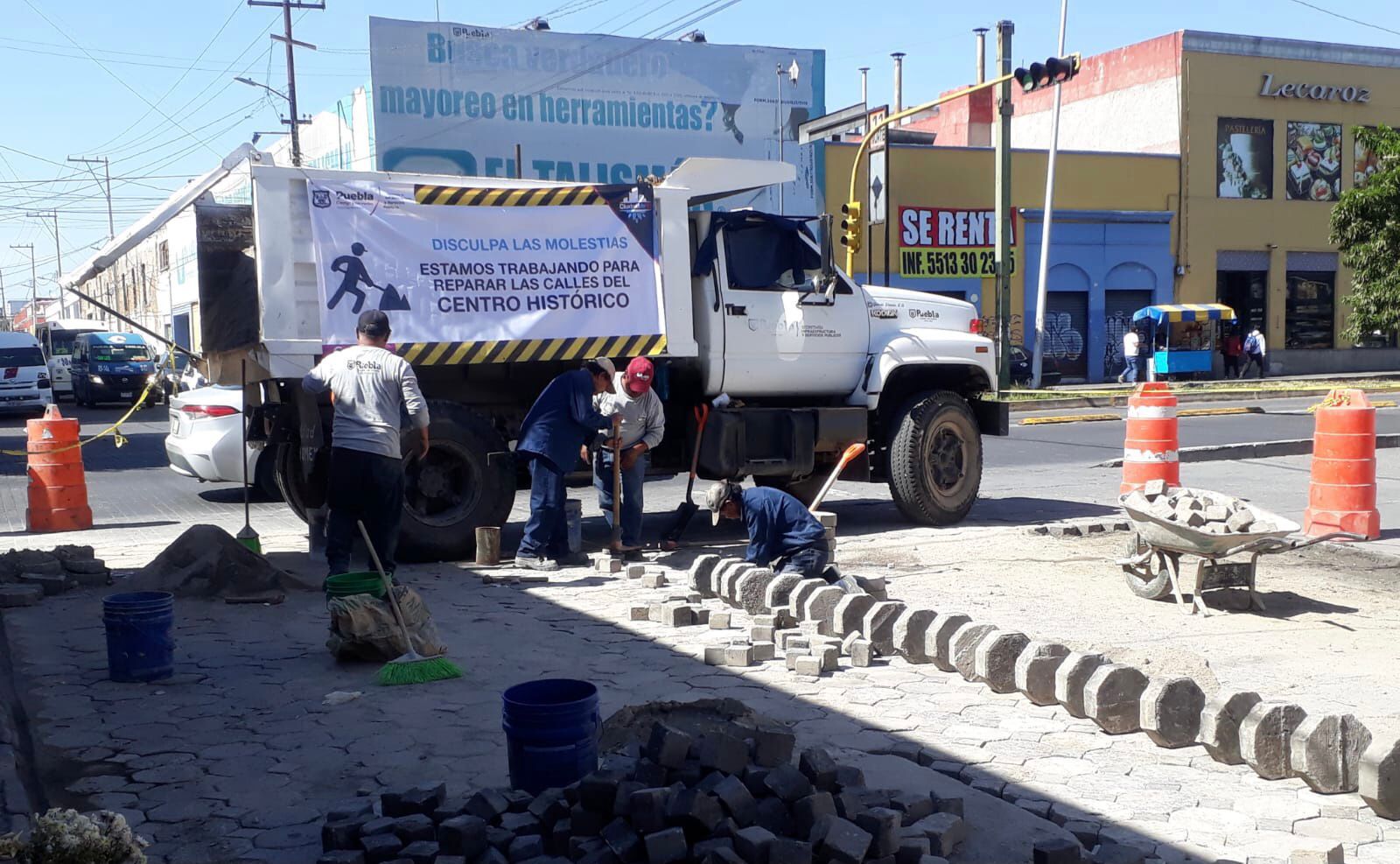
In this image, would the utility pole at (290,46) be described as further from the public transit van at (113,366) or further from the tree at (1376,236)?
the tree at (1376,236)

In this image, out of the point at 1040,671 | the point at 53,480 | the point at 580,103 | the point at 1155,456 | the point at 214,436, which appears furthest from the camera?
the point at 580,103

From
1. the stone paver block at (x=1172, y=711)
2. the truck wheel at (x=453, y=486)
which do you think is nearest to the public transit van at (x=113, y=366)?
the truck wheel at (x=453, y=486)

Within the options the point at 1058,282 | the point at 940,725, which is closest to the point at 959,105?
the point at 1058,282

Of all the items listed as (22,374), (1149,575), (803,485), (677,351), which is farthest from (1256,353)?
(22,374)

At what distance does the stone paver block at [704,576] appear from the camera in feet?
25.8

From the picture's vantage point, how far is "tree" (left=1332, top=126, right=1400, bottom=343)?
105ft

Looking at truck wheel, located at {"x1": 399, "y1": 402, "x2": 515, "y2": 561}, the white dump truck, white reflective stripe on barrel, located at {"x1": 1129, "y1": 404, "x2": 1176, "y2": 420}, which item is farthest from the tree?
truck wheel, located at {"x1": 399, "y1": 402, "x2": 515, "y2": 561}

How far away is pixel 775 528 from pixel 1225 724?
351 cm

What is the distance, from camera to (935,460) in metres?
10.8

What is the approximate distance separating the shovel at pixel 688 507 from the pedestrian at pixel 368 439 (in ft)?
8.94

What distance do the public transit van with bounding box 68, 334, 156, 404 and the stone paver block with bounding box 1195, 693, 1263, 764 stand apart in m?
32.8

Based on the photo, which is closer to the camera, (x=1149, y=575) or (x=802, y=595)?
(x=802, y=595)

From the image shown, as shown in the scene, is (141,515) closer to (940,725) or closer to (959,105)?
(940,725)

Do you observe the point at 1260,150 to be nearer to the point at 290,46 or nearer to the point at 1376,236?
the point at 1376,236
